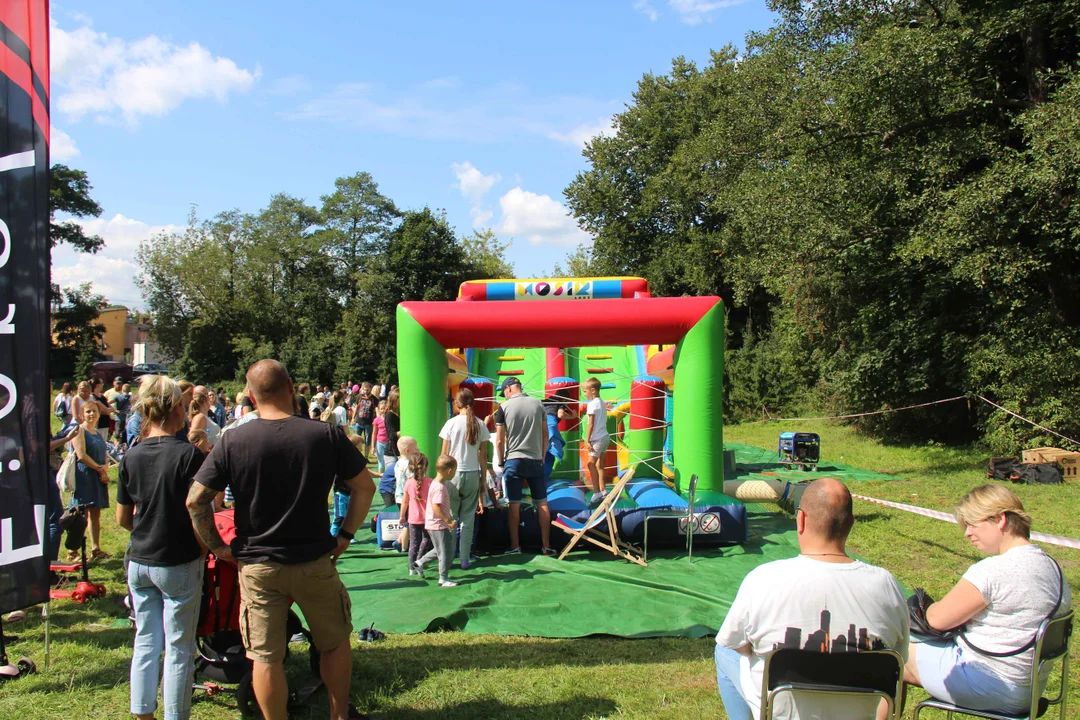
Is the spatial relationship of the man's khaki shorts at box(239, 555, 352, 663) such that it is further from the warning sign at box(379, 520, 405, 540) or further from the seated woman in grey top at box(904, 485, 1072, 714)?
the warning sign at box(379, 520, 405, 540)

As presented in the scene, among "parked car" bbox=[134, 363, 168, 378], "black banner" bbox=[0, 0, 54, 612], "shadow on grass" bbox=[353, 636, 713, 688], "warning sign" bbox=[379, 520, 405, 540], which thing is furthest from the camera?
"parked car" bbox=[134, 363, 168, 378]

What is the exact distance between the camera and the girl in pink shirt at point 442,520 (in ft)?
19.0

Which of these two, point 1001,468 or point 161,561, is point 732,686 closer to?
point 161,561

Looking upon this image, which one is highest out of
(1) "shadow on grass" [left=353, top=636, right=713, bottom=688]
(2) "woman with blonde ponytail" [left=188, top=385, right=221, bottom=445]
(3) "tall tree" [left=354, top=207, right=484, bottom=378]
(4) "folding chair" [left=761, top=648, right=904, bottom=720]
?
(3) "tall tree" [left=354, top=207, right=484, bottom=378]

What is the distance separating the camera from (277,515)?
300 cm

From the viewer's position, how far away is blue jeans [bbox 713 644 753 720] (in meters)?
2.64

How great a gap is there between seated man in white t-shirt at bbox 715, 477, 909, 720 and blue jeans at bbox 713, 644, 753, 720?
0.87 ft

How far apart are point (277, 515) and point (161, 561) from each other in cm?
57

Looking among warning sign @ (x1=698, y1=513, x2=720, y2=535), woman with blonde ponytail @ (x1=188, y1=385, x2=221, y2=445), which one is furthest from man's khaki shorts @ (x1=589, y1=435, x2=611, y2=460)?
woman with blonde ponytail @ (x1=188, y1=385, x2=221, y2=445)

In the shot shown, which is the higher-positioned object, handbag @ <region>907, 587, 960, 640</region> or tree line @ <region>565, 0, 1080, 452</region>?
tree line @ <region>565, 0, 1080, 452</region>

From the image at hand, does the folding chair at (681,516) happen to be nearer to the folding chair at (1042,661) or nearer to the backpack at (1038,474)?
the folding chair at (1042,661)

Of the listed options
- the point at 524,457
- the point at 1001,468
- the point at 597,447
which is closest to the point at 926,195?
the point at 1001,468

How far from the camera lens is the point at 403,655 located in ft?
14.2

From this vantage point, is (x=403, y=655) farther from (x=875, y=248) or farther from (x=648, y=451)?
(x=875, y=248)
